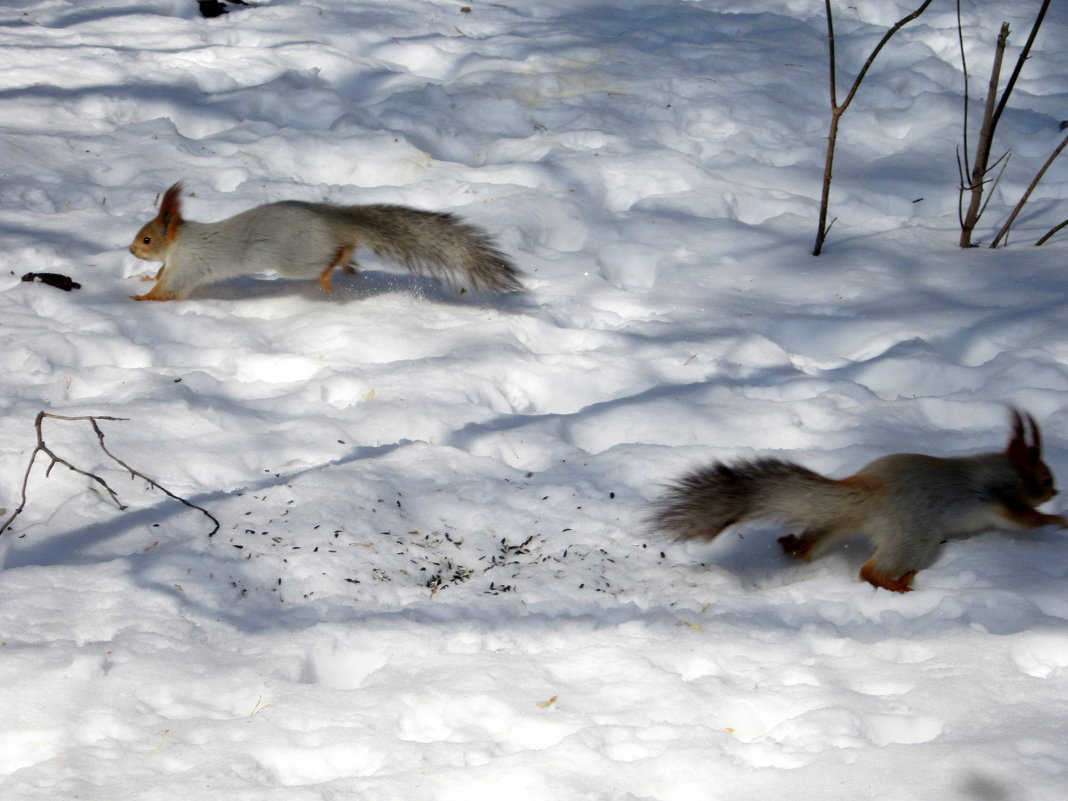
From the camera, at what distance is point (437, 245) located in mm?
4590

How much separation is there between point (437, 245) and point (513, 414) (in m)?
1.10

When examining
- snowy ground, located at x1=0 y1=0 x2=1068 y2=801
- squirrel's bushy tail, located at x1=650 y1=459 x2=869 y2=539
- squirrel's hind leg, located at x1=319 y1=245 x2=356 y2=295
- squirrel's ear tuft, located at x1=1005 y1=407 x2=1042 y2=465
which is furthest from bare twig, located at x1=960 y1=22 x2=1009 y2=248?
squirrel's hind leg, located at x1=319 y1=245 x2=356 y2=295

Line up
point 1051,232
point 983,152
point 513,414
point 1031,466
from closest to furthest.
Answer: point 1031,466
point 513,414
point 1051,232
point 983,152

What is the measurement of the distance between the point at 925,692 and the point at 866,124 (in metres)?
4.92

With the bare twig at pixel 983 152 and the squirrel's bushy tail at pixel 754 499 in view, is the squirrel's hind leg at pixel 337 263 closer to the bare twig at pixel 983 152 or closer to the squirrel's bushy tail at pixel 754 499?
the squirrel's bushy tail at pixel 754 499

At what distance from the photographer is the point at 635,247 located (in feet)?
16.8

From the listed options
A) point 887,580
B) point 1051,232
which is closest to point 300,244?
point 887,580

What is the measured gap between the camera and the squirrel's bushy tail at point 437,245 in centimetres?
452

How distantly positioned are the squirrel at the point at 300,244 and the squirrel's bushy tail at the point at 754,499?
193cm

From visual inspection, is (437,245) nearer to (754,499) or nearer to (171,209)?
(171,209)

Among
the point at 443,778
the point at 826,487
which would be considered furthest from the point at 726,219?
the point at 443,778

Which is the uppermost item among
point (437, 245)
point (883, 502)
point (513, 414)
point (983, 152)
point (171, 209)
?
point (983, 152)

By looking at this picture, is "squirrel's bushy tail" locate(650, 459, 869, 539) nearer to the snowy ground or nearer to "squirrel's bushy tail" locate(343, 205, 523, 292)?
the snowy ground

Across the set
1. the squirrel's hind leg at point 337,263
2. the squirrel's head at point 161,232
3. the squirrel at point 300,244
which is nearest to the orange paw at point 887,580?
the squirrel at point 300,244
